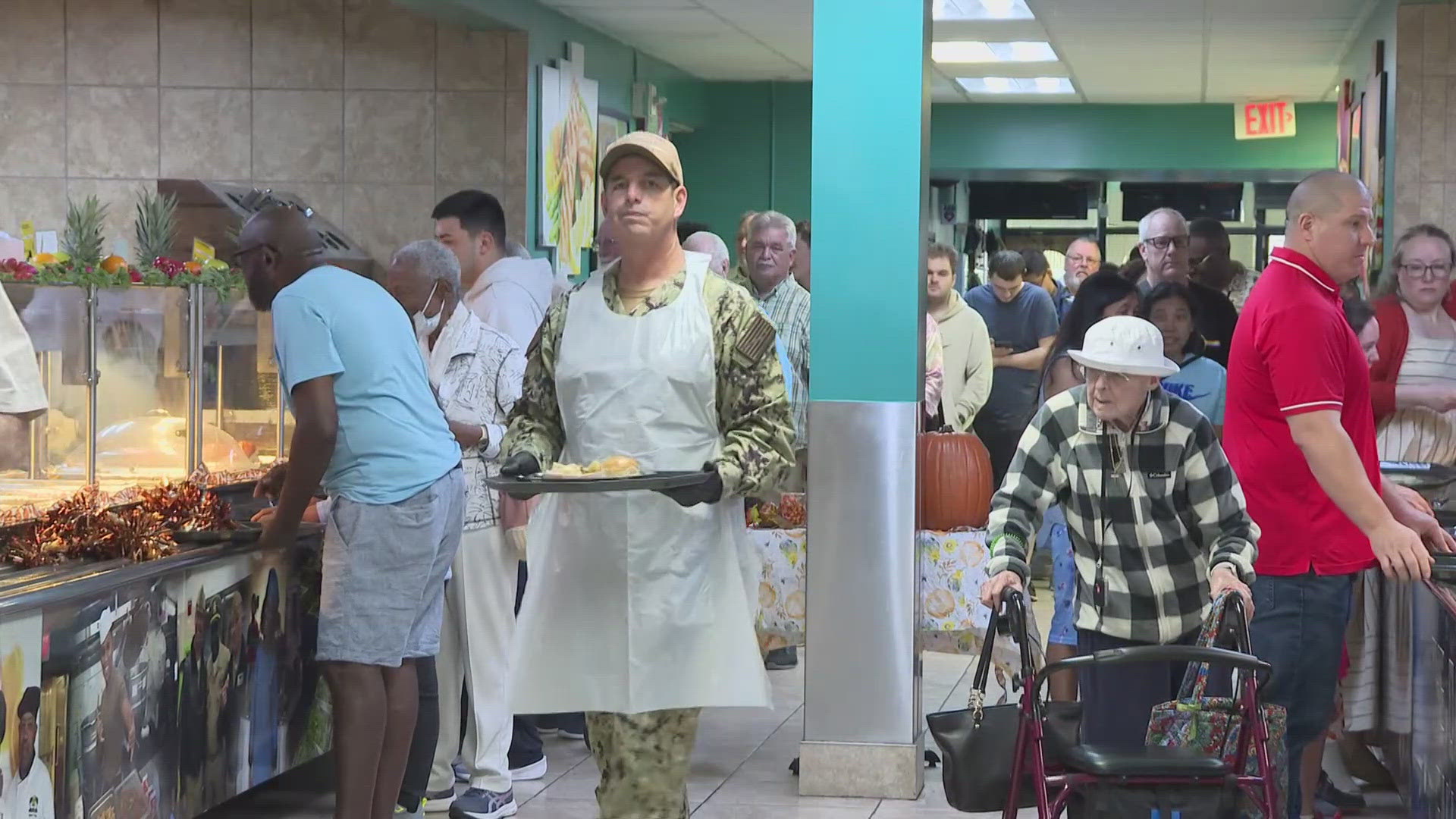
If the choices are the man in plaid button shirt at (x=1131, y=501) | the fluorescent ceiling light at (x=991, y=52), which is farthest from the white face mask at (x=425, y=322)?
the fluorescent ceiling light at (x=991, y=52)

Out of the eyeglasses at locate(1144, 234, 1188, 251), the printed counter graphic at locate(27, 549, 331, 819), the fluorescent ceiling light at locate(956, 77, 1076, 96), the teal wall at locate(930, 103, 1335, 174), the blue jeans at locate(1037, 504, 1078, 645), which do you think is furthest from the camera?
the teal wall at locate(930, 103, 1335, 174)

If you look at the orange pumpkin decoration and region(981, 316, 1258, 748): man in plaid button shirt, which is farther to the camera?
the orange pumpkin decoration

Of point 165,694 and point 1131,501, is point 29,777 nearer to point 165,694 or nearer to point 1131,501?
point 165,694

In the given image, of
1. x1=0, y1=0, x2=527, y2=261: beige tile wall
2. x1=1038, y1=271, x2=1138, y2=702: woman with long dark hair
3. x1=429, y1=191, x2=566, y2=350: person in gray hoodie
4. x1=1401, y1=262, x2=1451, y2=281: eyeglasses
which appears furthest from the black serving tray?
x1=0, y1=0, x2=527, y2=261: beige tile wall

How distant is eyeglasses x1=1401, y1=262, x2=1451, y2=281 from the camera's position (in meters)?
6.03

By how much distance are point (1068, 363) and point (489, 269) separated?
1.91m

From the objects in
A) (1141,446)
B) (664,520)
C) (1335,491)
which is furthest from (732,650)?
(1335,491)

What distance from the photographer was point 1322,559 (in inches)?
172

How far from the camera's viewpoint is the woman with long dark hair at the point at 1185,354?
5660mm

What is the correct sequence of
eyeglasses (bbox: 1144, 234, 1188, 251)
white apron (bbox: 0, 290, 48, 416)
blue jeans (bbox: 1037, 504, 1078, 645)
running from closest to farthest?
1. white apron (bbox: 0, 290, 48, 416)
2. blue jeans (bbox: 1037, 504, 1078, 645)
3. eyeglasses (bbox: 1144, 234, 1188, 251)

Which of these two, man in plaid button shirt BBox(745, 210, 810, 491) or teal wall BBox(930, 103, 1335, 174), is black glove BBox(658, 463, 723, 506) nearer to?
man in plaid button shirt BBox(745, 210, 810, 491)

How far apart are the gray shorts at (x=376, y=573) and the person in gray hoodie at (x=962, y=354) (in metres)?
4.84

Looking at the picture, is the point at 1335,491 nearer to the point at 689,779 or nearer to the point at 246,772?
the point at 689,779

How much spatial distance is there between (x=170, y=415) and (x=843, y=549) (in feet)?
6.48
